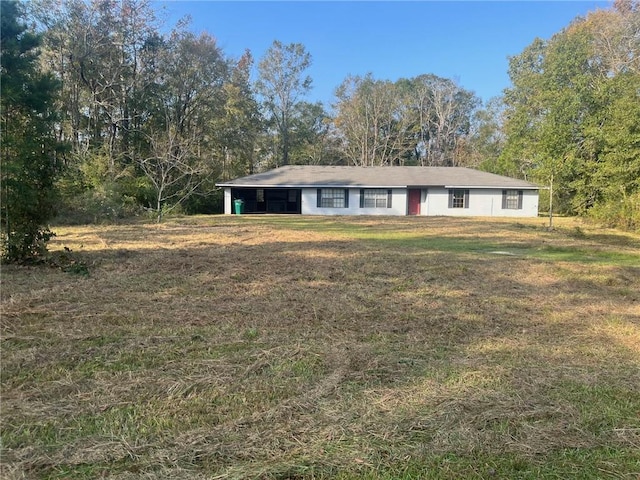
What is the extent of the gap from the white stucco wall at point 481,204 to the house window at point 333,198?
5.24 metres

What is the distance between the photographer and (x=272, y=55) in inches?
1740

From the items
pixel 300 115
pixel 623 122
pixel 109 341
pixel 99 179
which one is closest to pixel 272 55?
pixel 300 115

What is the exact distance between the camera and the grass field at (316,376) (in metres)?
2.44

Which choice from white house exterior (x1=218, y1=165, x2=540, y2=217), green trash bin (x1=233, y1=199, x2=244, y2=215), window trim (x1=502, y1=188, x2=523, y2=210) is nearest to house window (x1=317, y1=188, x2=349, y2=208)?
white house exterior (x1=218, y1=165, x2=540, y2=217)

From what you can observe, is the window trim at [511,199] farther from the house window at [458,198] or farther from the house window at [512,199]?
the house window at [458,198]

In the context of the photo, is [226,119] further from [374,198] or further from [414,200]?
[414,200]

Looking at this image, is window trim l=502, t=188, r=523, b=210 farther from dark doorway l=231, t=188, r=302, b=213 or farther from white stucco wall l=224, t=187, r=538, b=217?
dark doorway l=231, t=188, r=302, b=213

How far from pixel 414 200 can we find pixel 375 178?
296 centimetres

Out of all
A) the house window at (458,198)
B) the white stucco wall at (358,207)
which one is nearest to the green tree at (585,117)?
the house window at (458,198)

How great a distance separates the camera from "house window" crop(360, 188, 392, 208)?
28.0 m

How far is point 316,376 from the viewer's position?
3.55 meters

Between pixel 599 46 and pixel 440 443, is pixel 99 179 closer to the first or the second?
pixel 440 443

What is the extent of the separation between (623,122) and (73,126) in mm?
30476

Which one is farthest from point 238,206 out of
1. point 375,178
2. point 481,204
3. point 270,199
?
point 481,204
